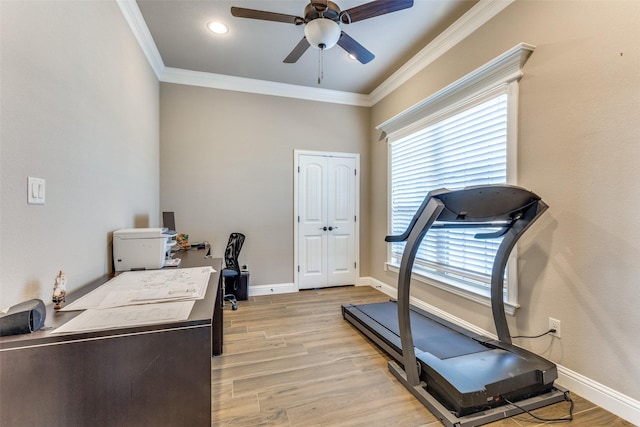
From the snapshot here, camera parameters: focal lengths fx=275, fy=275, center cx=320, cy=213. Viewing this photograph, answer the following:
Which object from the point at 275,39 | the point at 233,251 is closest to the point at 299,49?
the point at 275,39

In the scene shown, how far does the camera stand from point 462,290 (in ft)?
8.83

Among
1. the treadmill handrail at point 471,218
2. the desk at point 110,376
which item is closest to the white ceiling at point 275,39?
the treadmill handrail at point 471,218

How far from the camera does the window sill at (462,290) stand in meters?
2.26

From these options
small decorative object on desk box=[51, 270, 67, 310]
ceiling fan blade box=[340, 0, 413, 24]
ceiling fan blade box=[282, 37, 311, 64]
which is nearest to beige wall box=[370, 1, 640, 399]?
ceiling fan blade box=[340, 0, 413, 24]

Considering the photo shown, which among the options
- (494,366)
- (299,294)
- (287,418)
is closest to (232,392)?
(287,418)

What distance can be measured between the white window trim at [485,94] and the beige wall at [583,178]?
0.06m

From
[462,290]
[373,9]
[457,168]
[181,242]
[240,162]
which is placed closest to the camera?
[373,9]

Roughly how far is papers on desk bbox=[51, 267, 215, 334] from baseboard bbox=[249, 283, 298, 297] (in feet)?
7.32

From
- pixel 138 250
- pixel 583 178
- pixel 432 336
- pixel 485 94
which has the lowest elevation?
pixel 432 336

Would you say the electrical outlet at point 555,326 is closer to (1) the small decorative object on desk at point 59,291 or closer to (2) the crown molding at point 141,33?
(1) the small decorative object on desk at point 59,291

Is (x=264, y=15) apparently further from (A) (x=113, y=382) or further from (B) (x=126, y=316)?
(A) (x=113, y=382)

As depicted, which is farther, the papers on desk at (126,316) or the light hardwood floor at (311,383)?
the light hardwood floor at (311,383)

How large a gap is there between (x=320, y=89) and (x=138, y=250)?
3.37 m

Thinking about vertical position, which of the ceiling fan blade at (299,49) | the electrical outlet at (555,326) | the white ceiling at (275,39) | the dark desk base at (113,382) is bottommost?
the electrical outlet at (555,326)
